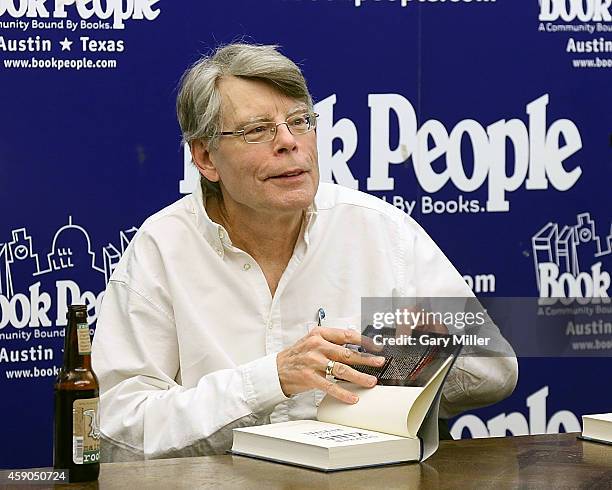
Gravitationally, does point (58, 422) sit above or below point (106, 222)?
below

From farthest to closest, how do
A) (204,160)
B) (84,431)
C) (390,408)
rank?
(204,160) → (390,408) → (84,431)

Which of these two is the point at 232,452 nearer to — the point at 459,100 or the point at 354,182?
the point at 354,182

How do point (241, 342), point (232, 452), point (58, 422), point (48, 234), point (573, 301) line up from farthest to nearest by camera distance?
point (573, 301) < point (48, 234) < point (241, 342) < point (232, 452) < point (58, 422)

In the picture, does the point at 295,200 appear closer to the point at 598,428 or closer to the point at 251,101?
the point at 251,101

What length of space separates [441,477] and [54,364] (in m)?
1.84

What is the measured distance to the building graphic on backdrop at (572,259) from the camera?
3604 millimetres

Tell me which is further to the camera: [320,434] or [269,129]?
[269,129]

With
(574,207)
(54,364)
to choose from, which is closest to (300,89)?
(54,364)

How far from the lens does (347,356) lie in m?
1.88

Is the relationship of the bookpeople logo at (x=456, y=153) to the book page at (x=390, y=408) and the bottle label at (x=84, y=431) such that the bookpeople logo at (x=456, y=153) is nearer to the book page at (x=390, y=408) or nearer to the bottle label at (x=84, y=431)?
the book page at (x=390, y=408)

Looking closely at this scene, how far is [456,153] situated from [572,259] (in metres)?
0.54

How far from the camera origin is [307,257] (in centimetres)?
238

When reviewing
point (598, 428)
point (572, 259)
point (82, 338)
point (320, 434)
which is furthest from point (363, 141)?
point (82, 338)

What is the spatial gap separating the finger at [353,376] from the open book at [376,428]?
12 mm
